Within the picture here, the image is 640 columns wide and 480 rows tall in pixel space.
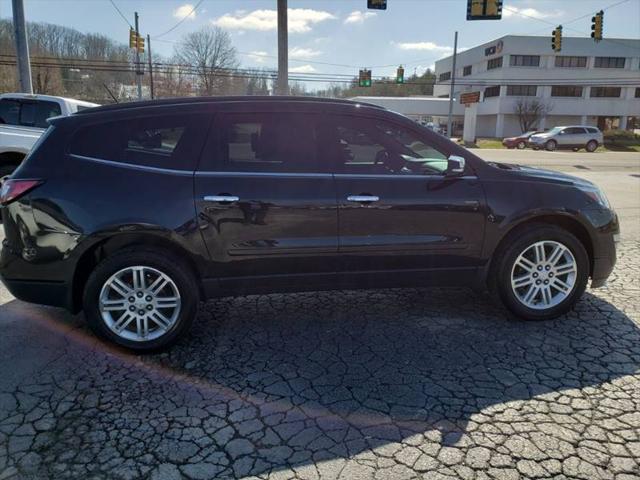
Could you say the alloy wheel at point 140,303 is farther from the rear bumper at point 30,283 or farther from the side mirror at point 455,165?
the side mirror at point 455,165

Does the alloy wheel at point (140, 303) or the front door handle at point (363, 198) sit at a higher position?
the front door handle at point (363, 198)

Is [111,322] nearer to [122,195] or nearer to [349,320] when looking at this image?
[122,195]

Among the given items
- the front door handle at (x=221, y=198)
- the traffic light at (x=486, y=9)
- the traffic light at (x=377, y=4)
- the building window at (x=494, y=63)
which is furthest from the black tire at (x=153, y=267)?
the building window at (x=494, y=63)

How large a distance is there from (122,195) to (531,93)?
66675 mm

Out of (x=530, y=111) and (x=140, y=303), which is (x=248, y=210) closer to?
(x=140, y=303)

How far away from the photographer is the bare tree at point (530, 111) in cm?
5772

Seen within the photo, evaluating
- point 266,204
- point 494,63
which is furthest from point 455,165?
point 494,63

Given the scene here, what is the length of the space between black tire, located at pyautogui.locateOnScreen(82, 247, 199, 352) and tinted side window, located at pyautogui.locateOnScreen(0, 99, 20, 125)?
701 centimetres

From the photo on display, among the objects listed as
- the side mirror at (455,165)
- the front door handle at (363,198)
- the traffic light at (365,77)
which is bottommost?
the front door handle at (363,198)

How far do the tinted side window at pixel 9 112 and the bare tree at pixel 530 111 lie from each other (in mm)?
58698

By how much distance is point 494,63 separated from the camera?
6431cm

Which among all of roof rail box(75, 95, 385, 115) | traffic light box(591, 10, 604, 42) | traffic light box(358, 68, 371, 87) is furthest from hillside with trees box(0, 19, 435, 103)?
roof rail box(75, 95, 385, 115)

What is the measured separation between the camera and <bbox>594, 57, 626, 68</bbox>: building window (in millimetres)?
61781

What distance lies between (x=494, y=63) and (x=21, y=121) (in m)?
65.5
